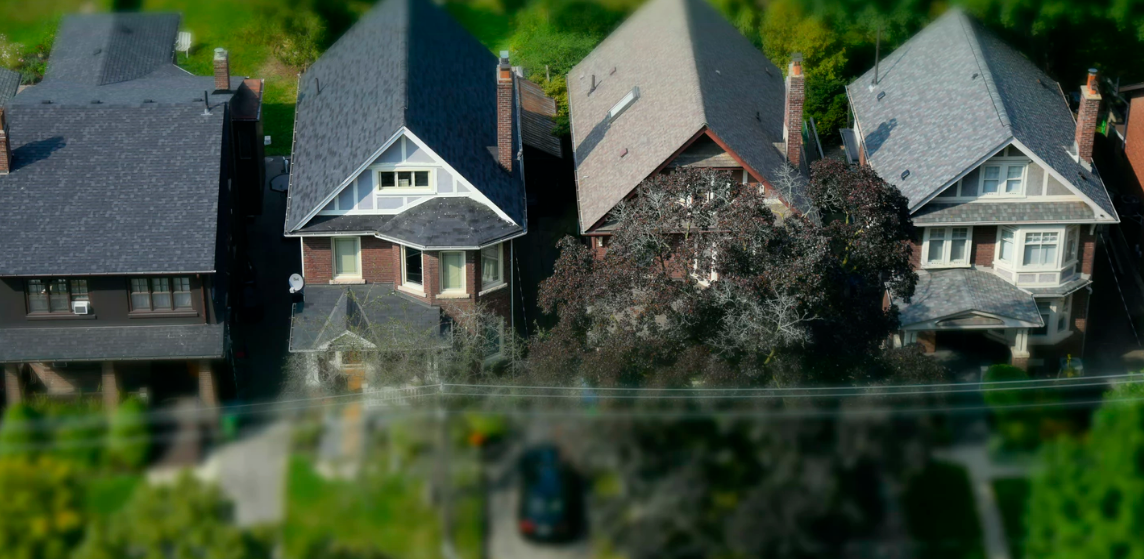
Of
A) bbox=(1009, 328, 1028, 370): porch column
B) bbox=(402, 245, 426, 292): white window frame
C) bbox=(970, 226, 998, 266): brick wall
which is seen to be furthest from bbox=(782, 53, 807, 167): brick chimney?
bbox=(402, 245, 426, 292): white window frame

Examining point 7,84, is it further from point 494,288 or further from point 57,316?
point 494,288

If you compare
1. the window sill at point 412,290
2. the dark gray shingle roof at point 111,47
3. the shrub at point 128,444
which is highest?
the dark gray shingle roof at point 111,47

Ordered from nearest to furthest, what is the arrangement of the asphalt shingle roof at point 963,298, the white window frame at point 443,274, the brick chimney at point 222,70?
the white window frame at point 443,274 < the asphalt shingle roof at point 963,298 < the brick chimney at point 222,70

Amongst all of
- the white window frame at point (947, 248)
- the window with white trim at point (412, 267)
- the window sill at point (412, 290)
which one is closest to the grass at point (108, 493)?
the window sill at point (412, 290)

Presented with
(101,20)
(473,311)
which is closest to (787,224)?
(473,311)

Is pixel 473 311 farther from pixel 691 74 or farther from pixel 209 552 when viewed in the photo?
pixel 209 552

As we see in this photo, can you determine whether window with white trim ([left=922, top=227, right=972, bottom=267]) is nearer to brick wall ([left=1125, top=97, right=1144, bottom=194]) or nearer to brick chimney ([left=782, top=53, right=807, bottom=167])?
brick chimney ([left=782, top=53, right=807, bottom=167])

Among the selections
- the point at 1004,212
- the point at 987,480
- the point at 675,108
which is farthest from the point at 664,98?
the point at 987,480

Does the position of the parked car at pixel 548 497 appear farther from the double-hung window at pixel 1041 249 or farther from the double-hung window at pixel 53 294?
the double-hung window at pixel 1041 249
